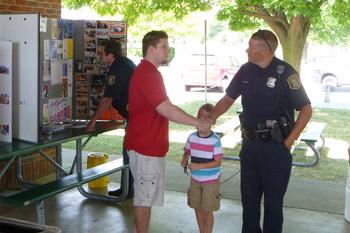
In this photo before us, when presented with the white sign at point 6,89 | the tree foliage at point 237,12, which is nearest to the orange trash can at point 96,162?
the white sign at point 6,89

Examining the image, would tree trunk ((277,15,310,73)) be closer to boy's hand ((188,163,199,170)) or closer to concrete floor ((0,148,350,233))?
concrete floor ((0,148,350,233))

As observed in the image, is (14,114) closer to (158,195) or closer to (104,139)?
(158,195)

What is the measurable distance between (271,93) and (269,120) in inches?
8.2

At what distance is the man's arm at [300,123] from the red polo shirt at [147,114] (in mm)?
954

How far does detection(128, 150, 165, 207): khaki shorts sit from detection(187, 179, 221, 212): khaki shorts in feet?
1.00

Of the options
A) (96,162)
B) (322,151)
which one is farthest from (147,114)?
(322,151)

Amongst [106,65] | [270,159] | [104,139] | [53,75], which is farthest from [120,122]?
[104,139]

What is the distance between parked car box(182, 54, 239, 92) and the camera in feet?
64.2

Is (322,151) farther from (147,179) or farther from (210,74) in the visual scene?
(210,74)

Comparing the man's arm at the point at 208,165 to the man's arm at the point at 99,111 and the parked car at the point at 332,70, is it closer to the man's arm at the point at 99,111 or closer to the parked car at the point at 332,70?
the man's arm at the point at 99,111

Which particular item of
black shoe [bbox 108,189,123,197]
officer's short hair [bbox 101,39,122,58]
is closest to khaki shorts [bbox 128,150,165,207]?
officer's short hair [bbox 101,39,122,58]

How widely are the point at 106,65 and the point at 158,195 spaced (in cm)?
228

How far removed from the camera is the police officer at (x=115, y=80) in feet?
17.1

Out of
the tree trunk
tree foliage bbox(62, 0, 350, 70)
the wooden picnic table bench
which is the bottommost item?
the wooden picnic table bench
